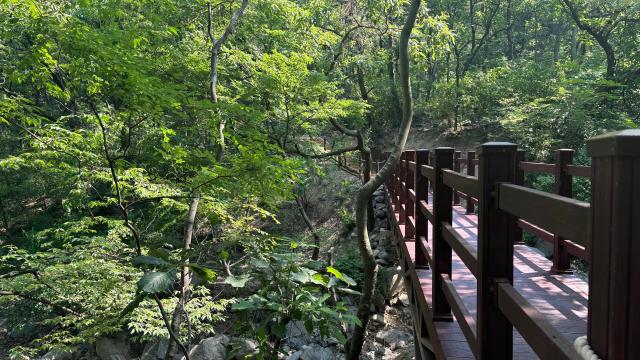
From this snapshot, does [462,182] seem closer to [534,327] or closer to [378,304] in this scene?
[534,327]

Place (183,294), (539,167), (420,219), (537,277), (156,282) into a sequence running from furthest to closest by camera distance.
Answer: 1. (183,294)
2. (539,167)
3. (420,219)
4. (537,277)
5. (156,282)

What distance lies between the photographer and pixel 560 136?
13094mm

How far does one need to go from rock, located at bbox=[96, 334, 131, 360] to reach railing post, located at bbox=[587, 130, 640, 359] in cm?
1091

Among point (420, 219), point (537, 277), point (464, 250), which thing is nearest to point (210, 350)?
point (420, 219)

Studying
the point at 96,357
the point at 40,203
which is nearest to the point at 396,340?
the point at 96,357

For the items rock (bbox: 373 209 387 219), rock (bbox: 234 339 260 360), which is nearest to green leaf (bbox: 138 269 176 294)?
rock (bbox: 234 339 260 360)

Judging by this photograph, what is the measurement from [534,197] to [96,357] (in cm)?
1165

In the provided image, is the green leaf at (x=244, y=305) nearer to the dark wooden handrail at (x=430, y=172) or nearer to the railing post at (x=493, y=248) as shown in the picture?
the railing post at (x=493, y=248)

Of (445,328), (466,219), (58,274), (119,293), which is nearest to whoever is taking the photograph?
(445,328)

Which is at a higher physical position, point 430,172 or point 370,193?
point 430,172

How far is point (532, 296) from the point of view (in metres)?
3.16

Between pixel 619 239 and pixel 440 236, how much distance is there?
1.91 m

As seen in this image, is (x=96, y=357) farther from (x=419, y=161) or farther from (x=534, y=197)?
(x=534, y=197)

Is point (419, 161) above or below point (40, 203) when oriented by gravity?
above
